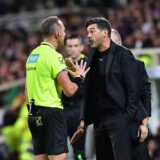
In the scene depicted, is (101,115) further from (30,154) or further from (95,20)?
(30,154)

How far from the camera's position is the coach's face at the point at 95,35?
9836 millimetres

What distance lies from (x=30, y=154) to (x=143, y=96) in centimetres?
729

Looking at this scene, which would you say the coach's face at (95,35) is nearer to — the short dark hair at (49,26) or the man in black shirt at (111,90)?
the man in black shirt at (111,90)

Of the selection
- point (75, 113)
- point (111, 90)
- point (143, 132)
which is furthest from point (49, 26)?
point (75, 113)

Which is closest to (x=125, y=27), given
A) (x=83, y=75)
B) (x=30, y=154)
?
(x=30, y=154)

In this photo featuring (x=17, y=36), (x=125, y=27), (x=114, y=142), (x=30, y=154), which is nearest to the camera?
(x=114, y=142)

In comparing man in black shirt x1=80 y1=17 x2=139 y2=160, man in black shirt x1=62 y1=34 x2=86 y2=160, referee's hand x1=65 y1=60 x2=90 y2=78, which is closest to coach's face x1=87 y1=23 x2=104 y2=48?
man in black shirt x1=80 y1=17 x2=139 y2=160

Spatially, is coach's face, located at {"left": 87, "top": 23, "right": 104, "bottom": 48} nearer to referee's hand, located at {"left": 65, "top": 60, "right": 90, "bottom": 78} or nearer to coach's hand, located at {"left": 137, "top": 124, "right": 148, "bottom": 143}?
referee's hand, located at {"left": 65, "top": 60, "right": 90, "bottom": 78}

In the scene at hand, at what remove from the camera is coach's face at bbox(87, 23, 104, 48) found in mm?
9836

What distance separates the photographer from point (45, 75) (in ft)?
32.7

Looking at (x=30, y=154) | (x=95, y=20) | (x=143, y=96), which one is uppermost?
(x=95, y=20)

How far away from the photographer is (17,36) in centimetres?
2503

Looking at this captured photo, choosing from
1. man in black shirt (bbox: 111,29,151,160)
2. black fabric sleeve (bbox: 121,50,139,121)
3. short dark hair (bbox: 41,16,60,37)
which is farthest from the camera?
short dark hair (bbox: 41,16,60,37)

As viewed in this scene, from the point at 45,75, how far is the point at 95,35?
769mm
